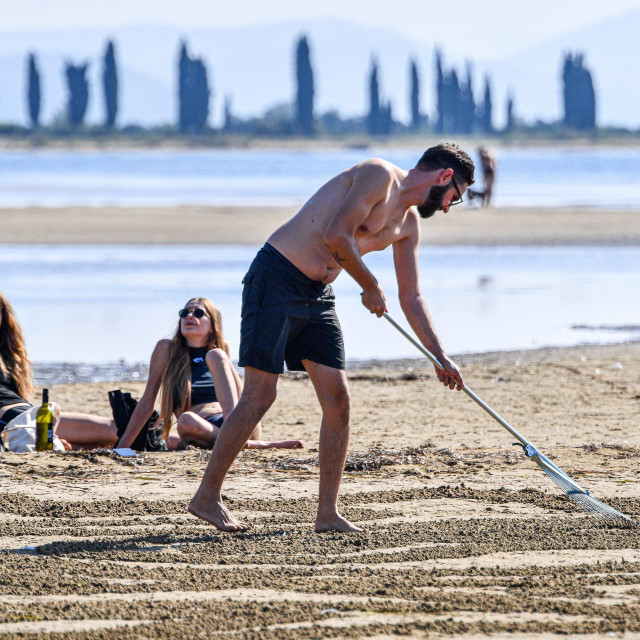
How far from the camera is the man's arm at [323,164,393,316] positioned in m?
5.11

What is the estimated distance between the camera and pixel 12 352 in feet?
24.8

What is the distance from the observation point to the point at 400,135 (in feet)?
510

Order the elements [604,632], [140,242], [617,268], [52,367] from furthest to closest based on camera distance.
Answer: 1. [140,242]
2. [617,268]
3. [52,367]
4. [604,632]

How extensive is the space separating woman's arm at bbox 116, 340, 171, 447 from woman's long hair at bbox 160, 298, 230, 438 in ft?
0.15

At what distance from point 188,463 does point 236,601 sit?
2790mm

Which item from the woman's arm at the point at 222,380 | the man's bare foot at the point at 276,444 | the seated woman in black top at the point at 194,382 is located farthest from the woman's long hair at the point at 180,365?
the man's bare foot at the point at 276,444

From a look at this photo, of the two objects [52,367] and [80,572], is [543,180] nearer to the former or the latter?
[52,367]

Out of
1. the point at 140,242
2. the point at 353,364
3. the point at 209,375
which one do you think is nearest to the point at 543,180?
the point at 140,242

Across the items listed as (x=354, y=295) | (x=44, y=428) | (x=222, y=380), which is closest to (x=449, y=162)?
(x=222, y=380)

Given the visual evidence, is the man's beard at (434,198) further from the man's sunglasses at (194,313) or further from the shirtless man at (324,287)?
the man's sunglasses at (194,313)

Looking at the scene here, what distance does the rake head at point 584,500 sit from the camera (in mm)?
5651

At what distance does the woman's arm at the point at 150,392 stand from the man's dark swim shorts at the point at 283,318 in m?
1.96

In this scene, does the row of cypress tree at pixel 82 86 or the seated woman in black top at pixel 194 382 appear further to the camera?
the row of cypress tree at pixel 82 86

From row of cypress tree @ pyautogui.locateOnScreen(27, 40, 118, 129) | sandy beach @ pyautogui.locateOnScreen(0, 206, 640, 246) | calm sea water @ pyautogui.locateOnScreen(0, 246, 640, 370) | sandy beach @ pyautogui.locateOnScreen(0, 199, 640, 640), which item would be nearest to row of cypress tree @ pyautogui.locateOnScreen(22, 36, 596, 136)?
row of cypress tree @ pyautogui.locateOnScreen(27, 40, 118, 129)
